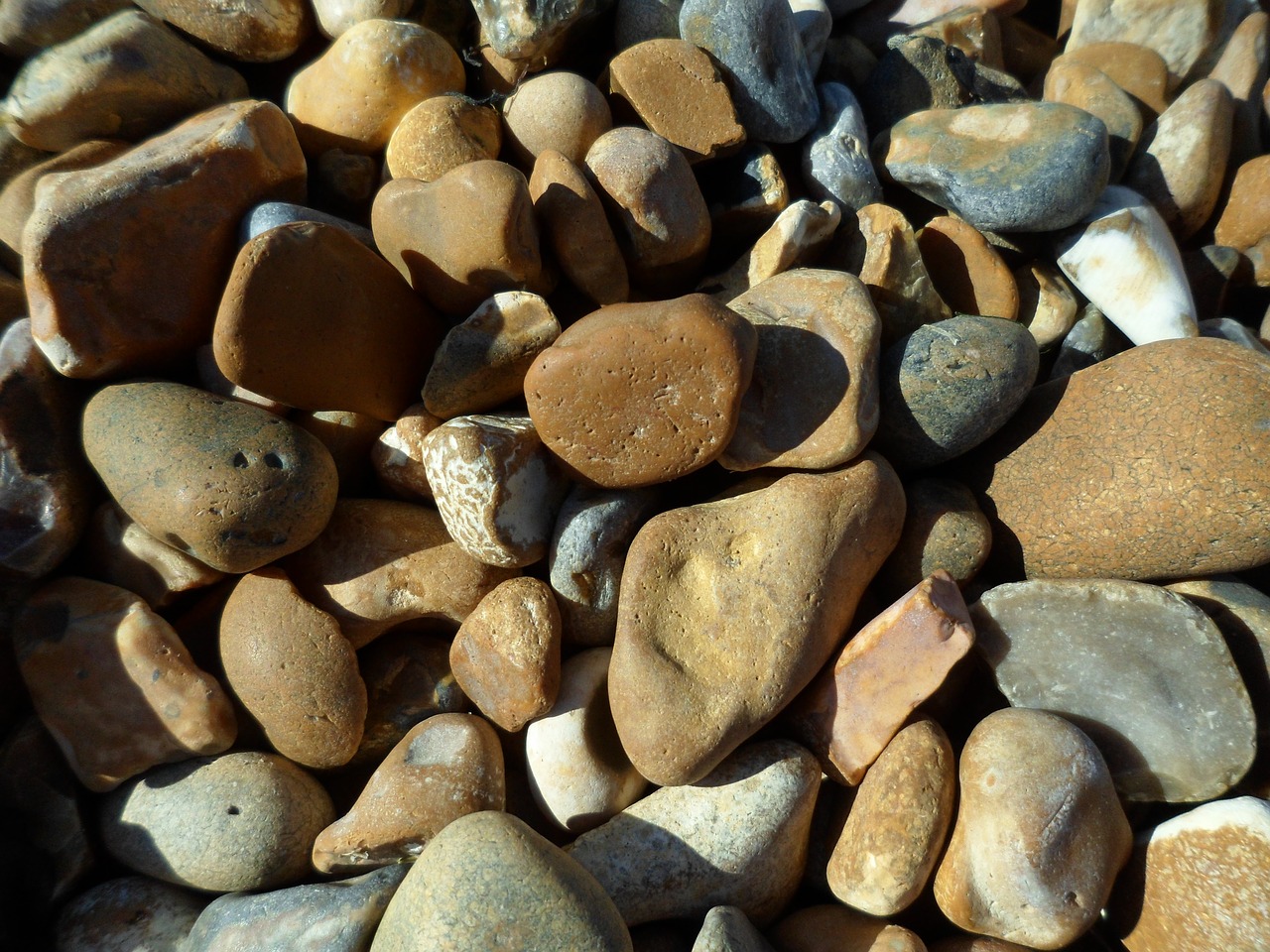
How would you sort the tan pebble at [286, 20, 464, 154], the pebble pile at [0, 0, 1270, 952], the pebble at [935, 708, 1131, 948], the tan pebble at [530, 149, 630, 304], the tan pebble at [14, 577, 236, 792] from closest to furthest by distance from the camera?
the pebble at [935, 708, 1131, 948], the pebble pile at [0, 0, 1270, 952], the tan pebble at [14, 577, 236, 792], the tan pebble at [530, 149, 630, 304], the tan pebble at [286, 20, 464, 154]

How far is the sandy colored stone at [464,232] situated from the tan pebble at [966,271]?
1.10 metres

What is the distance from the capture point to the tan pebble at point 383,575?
1896 millimetres

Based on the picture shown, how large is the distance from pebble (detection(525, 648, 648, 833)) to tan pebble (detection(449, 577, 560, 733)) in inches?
2.2

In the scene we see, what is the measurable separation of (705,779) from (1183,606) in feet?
3.64

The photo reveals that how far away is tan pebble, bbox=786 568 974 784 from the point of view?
174cm

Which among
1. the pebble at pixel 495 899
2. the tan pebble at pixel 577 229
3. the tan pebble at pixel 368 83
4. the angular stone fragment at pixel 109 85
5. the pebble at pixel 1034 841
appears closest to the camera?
the pebble at pixel 495 899

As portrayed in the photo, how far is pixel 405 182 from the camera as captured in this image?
2.01 meters

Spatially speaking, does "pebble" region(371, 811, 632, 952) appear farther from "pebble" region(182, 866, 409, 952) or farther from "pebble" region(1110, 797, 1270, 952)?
"pebble" region(1110, 797, 1270, 952)

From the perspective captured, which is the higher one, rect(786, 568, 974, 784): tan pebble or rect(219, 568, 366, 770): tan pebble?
rect(219, 568, 366, 770): tan pebble

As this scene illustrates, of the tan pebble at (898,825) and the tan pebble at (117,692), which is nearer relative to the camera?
the tan pebble at (898,825)

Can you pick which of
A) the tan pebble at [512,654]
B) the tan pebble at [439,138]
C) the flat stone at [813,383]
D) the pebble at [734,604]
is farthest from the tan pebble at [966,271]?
the tan pebble at [512,654]

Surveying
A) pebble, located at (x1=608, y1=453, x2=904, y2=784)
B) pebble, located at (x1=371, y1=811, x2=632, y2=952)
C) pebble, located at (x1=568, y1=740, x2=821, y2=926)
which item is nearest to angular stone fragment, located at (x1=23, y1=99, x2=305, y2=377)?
pebble, located at (x1=608, y1=453, x2=904, y2=784)

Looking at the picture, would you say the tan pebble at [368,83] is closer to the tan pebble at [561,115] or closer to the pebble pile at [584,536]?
the pebble pile at [584,536]

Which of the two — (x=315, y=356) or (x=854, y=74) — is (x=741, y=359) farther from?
(x=854, y=74)
